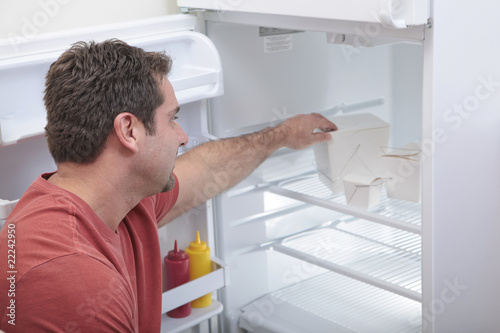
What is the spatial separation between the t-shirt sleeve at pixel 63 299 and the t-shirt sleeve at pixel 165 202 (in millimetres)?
466

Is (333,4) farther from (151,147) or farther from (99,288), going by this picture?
(99,288)

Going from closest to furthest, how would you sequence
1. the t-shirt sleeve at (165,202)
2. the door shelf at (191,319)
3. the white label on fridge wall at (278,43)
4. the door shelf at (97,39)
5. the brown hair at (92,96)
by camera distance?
the brown hair at (92,96), the door shelf at (97,39), the t-shirt sleeve at (165,202), the door shelf at (191,319), the white label on fridge wall at (278,43)

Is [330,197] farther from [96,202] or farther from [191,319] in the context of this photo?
[96,202]

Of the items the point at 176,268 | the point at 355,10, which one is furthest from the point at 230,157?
the point at 355,10

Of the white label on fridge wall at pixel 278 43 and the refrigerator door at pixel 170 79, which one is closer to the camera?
the refrigerator door at pixel 170 79

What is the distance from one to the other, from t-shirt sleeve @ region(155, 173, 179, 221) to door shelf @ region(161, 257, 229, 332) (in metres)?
0.22

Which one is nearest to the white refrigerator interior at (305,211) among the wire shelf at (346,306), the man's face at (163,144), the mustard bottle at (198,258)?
the wire shelf at (346,306)

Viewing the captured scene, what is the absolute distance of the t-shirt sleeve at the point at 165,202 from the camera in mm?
1597

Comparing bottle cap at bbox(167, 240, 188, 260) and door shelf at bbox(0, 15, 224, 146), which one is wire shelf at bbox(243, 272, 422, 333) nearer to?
bottle cap at bbox(167, 240, 188, 260)

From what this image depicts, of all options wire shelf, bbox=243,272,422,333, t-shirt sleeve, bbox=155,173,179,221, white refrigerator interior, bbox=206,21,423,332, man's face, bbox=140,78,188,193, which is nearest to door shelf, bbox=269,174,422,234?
white refrigerator interior, bbox=206,21,423,332

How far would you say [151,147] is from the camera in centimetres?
132

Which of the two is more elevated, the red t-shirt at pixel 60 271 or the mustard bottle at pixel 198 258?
the red t-shirt at pixel 60 271

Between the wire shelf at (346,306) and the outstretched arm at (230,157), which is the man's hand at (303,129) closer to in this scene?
the outstretched arm at (230,157)

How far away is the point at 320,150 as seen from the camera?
1795mm
